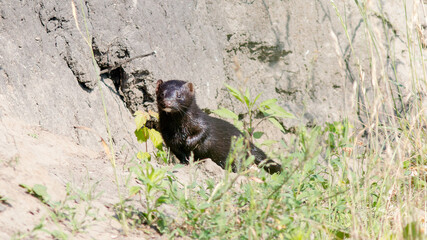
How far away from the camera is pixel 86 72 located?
17.0 ft

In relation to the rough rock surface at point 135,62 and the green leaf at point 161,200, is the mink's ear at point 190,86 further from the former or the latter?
the green leaf at point 161,200

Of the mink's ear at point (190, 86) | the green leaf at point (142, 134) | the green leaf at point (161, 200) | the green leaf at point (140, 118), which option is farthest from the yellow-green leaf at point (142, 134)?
the green leaf at point (161, 200)

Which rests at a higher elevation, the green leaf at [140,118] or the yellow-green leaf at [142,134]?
the green leaf at [140,118]

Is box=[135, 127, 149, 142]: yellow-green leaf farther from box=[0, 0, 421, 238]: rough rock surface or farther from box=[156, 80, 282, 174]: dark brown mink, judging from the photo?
box=[156, 80, 282, 174]: dark brown mink

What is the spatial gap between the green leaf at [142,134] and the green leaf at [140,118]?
11 cm

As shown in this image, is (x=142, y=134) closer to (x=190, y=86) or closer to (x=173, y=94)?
(x=173, y=94)

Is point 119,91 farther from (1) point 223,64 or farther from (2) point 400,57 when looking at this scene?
(2) point 400,57

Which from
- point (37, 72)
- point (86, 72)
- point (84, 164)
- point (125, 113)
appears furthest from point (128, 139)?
point (84, 164)

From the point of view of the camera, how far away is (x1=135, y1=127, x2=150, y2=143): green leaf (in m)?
5.75

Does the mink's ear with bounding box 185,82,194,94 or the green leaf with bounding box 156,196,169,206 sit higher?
the mink's ear with bounding box 185,82,194,94

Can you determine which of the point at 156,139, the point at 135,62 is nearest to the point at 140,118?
the point at 156,139

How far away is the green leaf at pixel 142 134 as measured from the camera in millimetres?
5746

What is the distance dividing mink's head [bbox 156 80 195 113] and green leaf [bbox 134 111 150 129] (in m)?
0.21

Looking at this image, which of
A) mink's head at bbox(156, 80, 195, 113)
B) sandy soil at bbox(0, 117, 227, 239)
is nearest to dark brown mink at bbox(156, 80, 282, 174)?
mink's head at bbox(156, 80, 195, 113)
